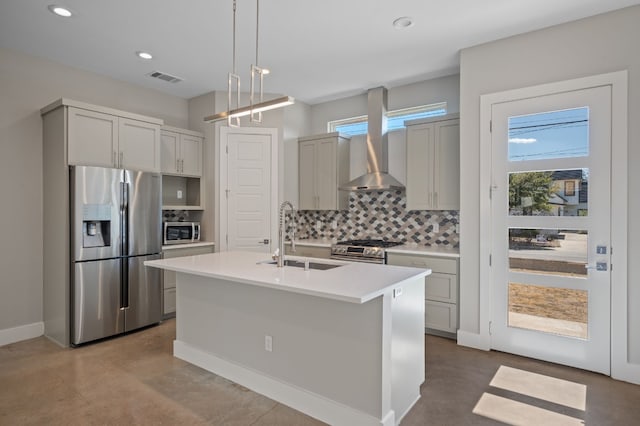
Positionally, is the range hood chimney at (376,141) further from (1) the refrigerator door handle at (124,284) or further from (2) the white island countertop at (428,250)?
(1) the refrigerator door handle at (124,284)

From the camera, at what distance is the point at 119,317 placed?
3.81m

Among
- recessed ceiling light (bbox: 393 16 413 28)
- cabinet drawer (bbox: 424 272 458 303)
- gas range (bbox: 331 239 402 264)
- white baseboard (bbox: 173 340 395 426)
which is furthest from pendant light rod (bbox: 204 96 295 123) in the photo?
cabinet drawer (bbox: 424 272 458 303)

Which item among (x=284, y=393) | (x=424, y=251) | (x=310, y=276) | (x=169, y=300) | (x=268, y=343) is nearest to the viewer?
(x=310, y=276)

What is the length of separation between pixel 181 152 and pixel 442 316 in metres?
3.85

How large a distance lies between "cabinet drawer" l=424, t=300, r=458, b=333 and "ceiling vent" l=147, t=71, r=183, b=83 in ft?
13.3

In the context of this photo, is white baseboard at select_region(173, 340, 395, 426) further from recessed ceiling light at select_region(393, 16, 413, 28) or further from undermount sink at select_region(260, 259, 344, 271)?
recessed ceiling light at select_region(393, 16, 413, 28)

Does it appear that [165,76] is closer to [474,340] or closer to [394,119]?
[394,119]

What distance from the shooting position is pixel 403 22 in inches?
122

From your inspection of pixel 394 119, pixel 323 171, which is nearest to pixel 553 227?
pixel 394 119

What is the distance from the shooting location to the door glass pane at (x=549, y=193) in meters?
3.04

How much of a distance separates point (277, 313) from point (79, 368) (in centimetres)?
194

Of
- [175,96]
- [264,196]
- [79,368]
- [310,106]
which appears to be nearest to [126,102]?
[175,96]

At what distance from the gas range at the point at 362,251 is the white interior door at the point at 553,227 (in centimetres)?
121

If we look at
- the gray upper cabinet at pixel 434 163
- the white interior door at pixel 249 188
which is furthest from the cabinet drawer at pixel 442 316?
the white interior door at pixel 249 188
